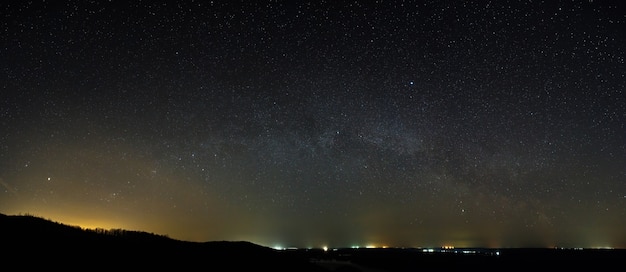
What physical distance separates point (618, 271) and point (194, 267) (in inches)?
2793

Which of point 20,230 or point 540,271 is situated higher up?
point 20,230

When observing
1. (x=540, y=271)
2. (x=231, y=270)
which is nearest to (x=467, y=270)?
(x=540, y=271)

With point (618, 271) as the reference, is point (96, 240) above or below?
above

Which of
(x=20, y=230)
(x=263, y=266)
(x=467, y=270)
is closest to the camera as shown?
(x=20, y=230)

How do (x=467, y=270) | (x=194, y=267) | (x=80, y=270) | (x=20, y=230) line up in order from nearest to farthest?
(x=80, y=270) < (x=20, y=230) < (x=194, y=267) < (x=467, y=270)

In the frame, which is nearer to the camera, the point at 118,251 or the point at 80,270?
the point at 80,270

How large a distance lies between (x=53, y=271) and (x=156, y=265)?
569 cm

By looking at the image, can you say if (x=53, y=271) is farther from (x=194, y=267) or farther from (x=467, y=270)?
(x=467, y=270)

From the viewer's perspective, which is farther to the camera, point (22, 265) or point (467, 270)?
point (467, 270)

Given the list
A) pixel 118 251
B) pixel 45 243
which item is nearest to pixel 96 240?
pixel 118 251

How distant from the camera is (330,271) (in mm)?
30469

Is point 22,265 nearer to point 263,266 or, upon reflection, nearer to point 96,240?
point 96,240

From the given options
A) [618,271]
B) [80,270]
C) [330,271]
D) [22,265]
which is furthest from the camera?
[618,271]

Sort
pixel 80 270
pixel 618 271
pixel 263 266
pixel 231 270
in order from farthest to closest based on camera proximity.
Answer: pixel 618 271
pixel 263 266
pixel 231 270
pixel 80 270
